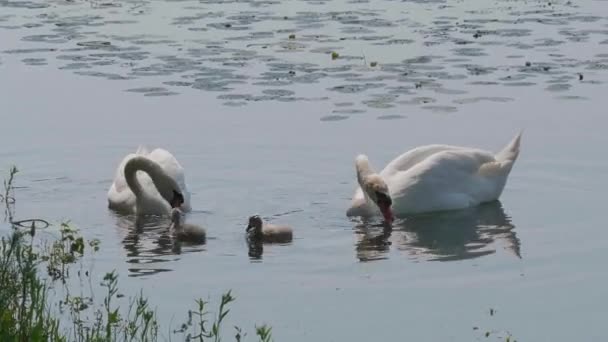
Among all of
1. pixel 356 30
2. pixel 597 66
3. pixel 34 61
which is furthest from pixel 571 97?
pixel 34 61

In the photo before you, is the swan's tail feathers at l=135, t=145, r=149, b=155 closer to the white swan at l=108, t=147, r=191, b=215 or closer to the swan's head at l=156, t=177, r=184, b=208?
the white swan at l=108, t=147, r=191, b=215

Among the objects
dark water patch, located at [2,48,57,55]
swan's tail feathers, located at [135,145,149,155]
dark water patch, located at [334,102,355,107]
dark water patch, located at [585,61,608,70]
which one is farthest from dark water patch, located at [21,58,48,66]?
dark water patch, located at [585,61,608,70]

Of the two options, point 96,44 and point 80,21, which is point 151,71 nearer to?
point 96,44

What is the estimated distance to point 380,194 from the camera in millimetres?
13156

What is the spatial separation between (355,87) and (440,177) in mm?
3685

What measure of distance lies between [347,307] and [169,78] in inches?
329

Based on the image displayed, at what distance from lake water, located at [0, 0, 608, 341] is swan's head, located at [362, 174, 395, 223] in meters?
0.29

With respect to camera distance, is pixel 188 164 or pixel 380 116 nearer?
pixel 188 164

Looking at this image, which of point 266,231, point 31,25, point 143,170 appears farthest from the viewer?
point 31,25

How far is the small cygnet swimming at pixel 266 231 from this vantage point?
39.6ft

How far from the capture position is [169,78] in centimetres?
1812

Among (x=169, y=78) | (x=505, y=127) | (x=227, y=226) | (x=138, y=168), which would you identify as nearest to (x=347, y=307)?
(x=227, y=226)

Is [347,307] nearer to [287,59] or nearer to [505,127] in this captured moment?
[505,127]

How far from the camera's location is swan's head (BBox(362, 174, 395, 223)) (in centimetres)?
1318
